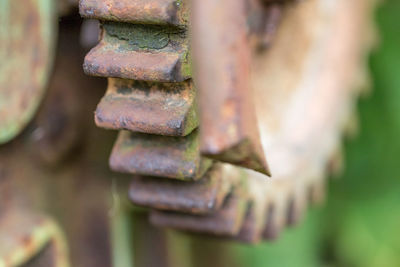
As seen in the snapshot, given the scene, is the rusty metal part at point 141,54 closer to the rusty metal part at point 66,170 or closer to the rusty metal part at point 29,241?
the rusty metal part at point 66,170

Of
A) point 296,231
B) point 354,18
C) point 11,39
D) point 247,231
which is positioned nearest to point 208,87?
point 11,39

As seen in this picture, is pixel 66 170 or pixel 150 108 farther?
pixel 66 170

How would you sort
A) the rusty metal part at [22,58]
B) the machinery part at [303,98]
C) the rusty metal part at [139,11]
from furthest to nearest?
1. the machinery part at [303,98]
2. the rusty metal part at [22,58]
3. the rusty metal part at [139,11]

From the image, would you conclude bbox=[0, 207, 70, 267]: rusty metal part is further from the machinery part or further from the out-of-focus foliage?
the out-of-focus foliage

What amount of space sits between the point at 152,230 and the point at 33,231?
0.34 meters

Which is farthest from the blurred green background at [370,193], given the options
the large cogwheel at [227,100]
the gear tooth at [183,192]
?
the gear tooth at [183,192]

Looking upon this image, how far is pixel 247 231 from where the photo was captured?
98 cm

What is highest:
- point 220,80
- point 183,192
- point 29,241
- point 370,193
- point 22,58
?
point 220,80

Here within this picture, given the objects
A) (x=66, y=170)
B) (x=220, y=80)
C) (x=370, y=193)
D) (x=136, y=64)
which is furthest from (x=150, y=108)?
(x=370, y=193)

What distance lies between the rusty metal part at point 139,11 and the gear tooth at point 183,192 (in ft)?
0.75

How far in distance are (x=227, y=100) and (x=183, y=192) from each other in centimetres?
37

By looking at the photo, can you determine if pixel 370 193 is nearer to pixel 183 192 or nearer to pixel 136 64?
pixel 183 192

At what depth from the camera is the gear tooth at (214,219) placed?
0.86m

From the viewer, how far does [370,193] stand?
1.93 meters
